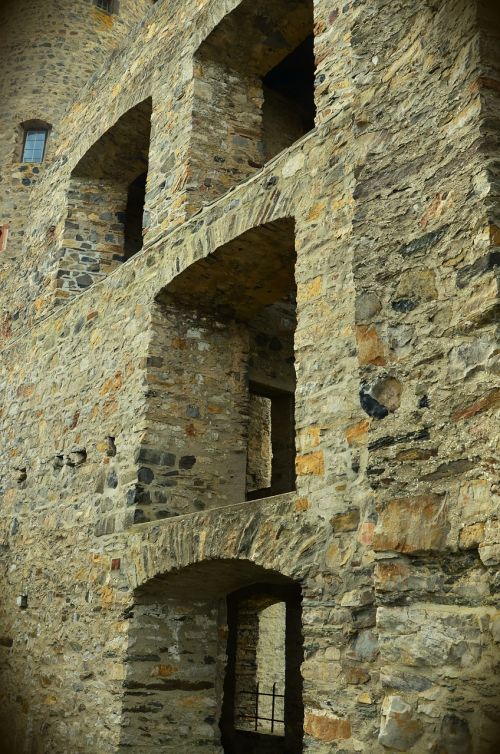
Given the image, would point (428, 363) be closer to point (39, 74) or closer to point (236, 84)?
point (236, 84)

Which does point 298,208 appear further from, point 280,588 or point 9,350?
point 9,350

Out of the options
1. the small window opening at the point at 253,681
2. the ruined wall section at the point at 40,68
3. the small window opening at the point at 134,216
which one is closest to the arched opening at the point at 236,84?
the small window opening at the point at 134,216

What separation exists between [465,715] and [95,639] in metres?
4.15

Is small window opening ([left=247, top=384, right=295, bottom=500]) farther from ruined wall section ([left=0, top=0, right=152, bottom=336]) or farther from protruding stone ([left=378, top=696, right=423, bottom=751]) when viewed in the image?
ruined wall section ([left=0, top=0, right=152, bottom=336])

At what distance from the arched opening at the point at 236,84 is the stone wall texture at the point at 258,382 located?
0.02m

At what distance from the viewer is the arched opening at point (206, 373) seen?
557cm

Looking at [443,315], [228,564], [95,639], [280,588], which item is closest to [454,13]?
[443,315]

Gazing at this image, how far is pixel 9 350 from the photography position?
853cm

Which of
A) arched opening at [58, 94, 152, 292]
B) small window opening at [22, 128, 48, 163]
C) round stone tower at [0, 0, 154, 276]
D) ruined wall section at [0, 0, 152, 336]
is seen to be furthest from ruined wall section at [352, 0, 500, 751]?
small window opening at [22, 128, 48, 163]

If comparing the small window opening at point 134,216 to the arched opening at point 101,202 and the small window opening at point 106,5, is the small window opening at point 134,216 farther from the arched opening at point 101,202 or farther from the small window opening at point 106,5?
the small window opening at point 106,5

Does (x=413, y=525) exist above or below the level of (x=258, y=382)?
below

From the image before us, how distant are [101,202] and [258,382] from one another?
3245mm

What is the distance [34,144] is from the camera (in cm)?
1168

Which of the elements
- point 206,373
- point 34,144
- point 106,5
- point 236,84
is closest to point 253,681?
point 206,373
